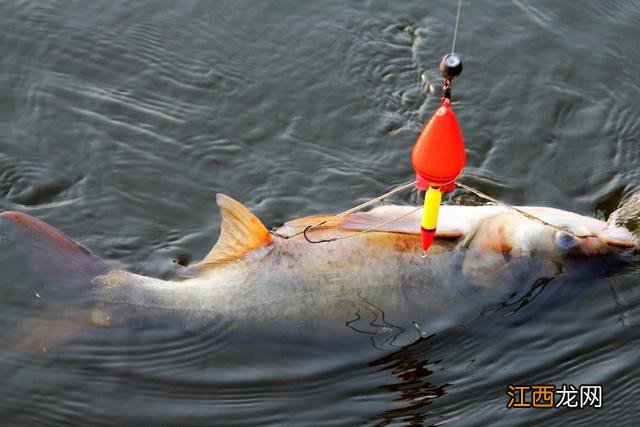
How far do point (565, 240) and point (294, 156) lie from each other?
5.78 ft

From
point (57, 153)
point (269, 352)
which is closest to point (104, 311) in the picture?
point (269, 352)

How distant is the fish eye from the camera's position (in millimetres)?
5316

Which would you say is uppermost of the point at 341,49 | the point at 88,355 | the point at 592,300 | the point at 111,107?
the point at 341,49

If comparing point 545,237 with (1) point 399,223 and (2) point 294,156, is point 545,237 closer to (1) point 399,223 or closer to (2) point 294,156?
(1) point 399,223

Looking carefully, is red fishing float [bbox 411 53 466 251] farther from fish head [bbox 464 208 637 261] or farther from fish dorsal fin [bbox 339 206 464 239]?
fish head [bbox 464 208 637 261]

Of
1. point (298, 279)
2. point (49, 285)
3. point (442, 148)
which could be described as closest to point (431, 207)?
point (442, 148)

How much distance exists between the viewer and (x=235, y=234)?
5.17 m

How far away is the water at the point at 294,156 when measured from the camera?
16.7 feet

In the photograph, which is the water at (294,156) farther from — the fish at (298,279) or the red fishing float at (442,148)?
the red fishing float at (442,148)

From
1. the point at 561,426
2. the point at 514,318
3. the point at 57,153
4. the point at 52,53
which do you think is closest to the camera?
the point at 561,426

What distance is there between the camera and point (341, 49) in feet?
22.7

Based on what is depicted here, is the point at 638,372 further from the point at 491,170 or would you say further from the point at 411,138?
the point at 411,138

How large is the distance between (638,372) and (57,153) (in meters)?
3.51

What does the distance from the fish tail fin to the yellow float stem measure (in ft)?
5.45
